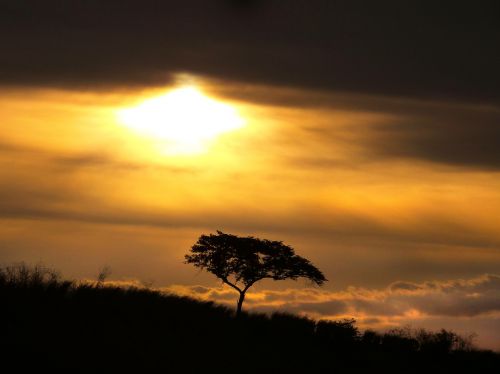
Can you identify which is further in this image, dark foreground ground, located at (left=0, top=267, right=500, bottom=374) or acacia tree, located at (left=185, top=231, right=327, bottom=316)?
acacia tree, located at (left=185, top=231, right=327, bottom=316)

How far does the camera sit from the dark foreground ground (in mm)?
24750

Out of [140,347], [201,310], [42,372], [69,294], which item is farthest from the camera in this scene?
[201,310]

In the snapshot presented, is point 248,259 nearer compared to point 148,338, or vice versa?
point 148,338

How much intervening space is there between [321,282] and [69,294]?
124ft

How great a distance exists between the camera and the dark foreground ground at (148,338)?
24.8 metres

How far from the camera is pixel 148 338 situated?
28.9m

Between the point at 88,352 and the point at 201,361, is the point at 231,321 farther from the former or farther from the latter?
the point at 88,352

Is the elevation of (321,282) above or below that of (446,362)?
above

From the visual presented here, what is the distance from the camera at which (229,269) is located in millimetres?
64812

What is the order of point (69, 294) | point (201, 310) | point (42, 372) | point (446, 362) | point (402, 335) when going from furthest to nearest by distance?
point (402, 335) → point (446, 362) → point (201, 310) → point (69, 294) → point (42, 372)

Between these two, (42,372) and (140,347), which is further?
(140,347)

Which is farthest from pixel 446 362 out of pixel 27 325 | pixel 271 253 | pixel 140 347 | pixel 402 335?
pixel 27 325

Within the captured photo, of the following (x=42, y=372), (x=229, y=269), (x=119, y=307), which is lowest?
(x=42, y=372)

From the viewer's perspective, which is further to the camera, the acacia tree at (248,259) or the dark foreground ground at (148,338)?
the acacia tree at (248,259)
